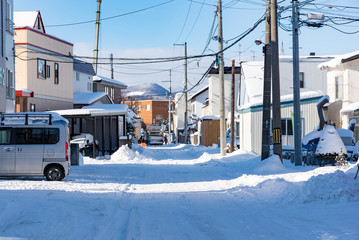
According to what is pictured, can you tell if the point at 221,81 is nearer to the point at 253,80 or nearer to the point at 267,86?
the point at 267,86

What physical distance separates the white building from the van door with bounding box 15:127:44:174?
1546cm

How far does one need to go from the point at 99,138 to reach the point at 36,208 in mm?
30775

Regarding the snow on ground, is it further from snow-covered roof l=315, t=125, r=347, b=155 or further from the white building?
the white building

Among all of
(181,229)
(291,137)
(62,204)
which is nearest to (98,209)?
(62,204)

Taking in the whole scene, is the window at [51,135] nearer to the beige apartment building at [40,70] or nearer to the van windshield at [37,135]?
the van windshield at [37,135]

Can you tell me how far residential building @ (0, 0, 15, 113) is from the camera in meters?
26.3

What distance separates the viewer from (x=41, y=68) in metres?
33.5

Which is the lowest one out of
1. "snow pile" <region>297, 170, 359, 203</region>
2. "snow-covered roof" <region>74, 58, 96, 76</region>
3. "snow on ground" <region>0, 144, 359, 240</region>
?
"snow on ground" <region>0, 144, 359, 240</region>

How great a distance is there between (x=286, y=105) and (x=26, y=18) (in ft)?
78.8

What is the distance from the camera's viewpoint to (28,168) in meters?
16.2

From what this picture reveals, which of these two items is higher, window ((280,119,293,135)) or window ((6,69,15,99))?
window ((6,69,15,99))

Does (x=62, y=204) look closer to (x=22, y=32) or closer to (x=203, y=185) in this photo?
(x=203, y=185)

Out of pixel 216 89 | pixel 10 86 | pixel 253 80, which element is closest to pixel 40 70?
pixel 10 86

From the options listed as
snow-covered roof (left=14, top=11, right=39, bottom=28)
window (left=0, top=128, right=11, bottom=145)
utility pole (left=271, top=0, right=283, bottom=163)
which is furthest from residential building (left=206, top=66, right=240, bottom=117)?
window (left=0, top=128, right=11, bottom=145)
